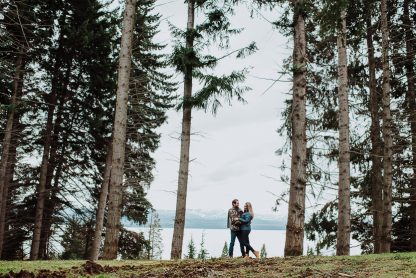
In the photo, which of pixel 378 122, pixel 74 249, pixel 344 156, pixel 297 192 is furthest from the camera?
pixel 74 249

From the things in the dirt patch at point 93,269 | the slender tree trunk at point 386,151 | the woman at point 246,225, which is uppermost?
the slender tree trunk at point 386,151

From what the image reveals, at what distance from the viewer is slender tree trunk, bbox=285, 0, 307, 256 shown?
36.4 ft

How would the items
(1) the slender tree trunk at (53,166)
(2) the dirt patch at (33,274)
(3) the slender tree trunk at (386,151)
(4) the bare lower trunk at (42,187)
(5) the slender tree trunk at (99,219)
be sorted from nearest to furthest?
(2) the dirt patch at (33,274) → (3) the slender tree trunk at (386,151) → (4) the bare lower trunk at (42,187) → (5) the slender tree trunk at (99,219) → (1) the slender tree trunk at (53,166)

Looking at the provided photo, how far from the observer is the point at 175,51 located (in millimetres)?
14758

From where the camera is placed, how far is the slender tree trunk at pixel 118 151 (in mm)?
12141

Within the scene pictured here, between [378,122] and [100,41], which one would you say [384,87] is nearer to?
[378,122]

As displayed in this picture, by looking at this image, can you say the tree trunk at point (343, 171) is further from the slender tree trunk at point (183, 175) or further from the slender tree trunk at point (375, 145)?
the slender tree trunk at point (183, 175)

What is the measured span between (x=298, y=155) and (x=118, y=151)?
5533mm

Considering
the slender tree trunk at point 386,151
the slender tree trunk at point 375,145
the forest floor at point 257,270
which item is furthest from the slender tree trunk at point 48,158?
the slender tree trunk at point 375,145

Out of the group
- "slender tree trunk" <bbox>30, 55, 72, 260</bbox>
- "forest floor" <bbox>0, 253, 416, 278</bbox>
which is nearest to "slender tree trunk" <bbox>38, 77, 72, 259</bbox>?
"slender tree trunk" <bbox>30, 55, 72, 260</bbox>

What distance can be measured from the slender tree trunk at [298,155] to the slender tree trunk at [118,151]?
17.2 ft

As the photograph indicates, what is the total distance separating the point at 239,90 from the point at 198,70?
1.74 meters

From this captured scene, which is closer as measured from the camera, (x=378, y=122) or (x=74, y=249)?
(x=378, y=122)

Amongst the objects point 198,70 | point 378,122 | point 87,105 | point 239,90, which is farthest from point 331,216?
point 87,105
